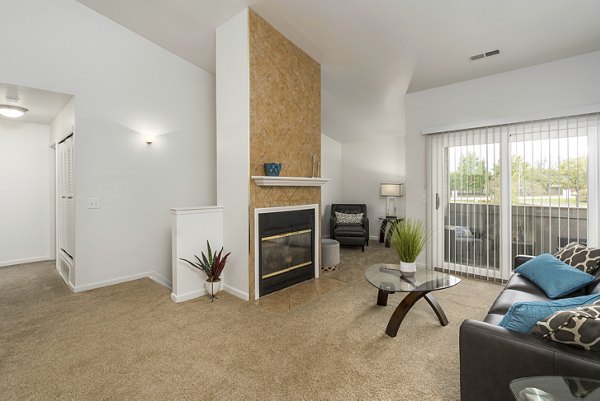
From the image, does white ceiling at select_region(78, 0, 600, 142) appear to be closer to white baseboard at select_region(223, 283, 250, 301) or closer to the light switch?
the light switch

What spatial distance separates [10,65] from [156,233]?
2.43 meters

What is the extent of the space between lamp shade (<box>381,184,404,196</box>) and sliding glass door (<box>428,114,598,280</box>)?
6.33 feet

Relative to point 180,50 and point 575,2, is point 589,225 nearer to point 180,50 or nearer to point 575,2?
point 575,2

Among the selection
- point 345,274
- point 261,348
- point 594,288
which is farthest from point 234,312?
point 594,288

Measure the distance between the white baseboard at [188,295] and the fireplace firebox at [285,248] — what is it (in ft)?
2.26

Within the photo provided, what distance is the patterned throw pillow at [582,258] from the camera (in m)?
2.16

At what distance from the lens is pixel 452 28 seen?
2787 millimetres

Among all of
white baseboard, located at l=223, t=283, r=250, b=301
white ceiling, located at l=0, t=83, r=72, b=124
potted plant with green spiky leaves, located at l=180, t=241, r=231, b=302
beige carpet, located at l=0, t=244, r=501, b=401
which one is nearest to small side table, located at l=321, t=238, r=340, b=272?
beige carpet, located at l=0, t=244, r=501, b=401

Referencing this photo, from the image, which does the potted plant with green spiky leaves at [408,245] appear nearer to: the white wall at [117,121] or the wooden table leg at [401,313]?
the wooden table leg at [401,313]

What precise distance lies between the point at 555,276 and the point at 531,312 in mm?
1151

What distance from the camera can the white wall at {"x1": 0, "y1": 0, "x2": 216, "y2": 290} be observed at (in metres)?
3.14

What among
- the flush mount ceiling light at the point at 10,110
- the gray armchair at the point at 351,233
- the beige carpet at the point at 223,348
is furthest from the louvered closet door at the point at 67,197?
the gray armchair at the point at 351,233

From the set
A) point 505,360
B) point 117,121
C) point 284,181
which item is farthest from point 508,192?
point 117,121

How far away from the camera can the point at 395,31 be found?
2.93m
